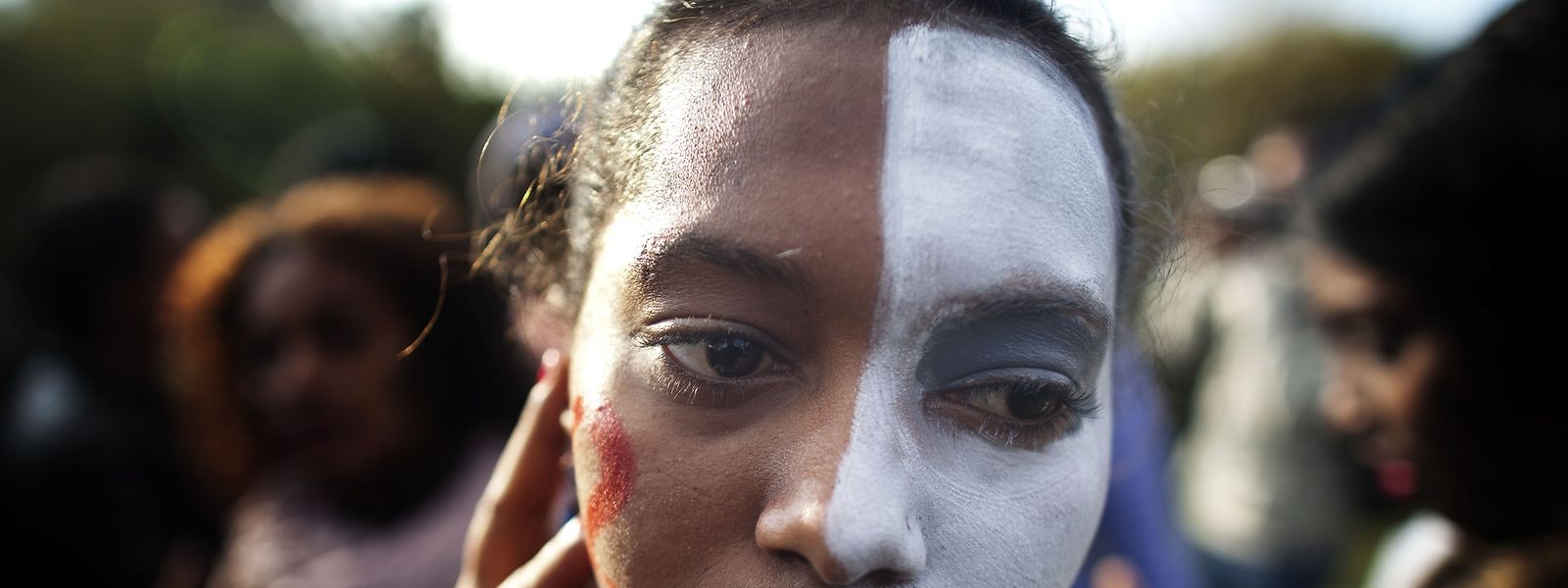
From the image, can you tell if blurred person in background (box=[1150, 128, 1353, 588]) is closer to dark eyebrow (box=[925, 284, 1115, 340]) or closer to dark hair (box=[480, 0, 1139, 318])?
dark hair (box=[480, 0, 1139, 318])

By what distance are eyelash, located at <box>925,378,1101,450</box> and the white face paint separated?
0.04 ft

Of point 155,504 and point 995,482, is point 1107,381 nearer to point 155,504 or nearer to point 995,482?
point 995,482

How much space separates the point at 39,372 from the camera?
11.9 feet

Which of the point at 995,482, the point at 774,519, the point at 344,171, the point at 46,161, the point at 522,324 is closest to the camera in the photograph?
the point at 774,519

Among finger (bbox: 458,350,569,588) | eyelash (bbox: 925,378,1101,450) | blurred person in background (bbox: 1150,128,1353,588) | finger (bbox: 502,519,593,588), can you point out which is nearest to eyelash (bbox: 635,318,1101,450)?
eyelash (bbox: 925,378,1101,450)

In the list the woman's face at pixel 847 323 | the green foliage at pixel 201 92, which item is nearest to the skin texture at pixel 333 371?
the woman's face at pixel 847 323

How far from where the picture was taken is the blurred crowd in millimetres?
2061

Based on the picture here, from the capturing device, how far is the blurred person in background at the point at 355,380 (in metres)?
2.59

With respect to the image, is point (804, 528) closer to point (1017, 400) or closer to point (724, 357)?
point (724, 357)

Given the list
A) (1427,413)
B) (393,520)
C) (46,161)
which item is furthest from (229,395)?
(46,161)

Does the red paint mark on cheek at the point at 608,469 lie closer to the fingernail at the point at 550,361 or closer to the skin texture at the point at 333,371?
the fingernail at the point at 550,361

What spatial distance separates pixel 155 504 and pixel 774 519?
→ 10.6 ft

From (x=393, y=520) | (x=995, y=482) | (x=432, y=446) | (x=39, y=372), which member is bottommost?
(x=39, y=372)

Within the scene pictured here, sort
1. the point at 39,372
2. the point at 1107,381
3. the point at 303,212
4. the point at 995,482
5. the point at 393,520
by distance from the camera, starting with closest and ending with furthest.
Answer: the point at 995,482 < the point at 1107,381 < the point at 393,520 < the point at 303,212 < the point at 39,372
